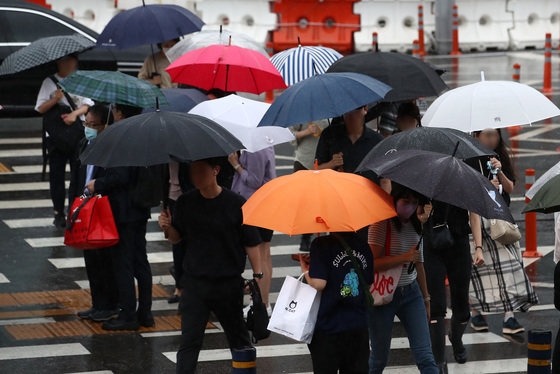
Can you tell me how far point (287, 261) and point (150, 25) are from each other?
3113mm

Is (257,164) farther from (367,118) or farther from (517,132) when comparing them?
(517,132)

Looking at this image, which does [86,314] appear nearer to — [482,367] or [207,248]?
[207,248]

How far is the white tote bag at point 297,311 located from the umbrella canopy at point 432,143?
1.12 metres

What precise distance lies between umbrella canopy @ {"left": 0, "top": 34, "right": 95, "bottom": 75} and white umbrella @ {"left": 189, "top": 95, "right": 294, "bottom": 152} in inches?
110

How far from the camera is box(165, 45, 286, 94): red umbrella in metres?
10.4

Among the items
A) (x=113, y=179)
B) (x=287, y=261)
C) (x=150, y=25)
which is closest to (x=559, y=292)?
(x=113, y=179)

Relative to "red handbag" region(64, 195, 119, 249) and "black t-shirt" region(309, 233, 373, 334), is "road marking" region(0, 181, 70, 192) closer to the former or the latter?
"red handbag" region(64, 195, 119, 249)

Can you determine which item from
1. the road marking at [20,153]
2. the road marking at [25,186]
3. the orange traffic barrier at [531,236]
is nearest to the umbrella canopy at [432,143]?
the orange traffic barrier at [531,236]

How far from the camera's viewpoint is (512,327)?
9.59 m

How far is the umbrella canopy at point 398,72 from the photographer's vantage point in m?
9.34

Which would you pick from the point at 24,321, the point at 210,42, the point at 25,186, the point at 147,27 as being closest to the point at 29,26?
the point at 25,186

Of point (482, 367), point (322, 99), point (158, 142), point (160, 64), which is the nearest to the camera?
point (158, 142)

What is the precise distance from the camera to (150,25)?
12867 mm

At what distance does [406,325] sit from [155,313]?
331 centimetres
